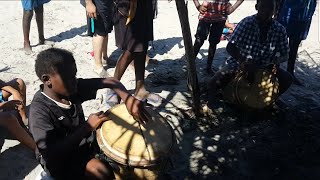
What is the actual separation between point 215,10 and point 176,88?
125 cm

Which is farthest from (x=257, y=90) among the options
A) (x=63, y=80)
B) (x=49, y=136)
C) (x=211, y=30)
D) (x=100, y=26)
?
(x=49, y=136)

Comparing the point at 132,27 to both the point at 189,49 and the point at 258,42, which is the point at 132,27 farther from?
the point at 258,42

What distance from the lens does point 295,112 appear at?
15.9ft

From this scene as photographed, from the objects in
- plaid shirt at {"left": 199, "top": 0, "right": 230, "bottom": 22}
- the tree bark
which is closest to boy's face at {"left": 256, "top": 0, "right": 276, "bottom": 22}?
plaid shirt at {"left": 199, "top": 0, "right": 230, "bottom": 22}

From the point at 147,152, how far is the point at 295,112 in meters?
2.61

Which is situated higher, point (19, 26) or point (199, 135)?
point (19, 26)

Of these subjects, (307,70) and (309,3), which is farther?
(307,70)

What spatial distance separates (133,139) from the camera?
9.92ft

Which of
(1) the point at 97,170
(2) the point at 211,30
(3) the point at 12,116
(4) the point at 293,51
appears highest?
(2) the point at 211,30

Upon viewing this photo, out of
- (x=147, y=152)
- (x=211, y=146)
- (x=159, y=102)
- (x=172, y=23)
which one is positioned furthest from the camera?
(x=172, y=23)

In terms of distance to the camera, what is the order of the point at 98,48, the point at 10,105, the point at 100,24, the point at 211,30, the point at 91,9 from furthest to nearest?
the point at 211,30, the point at 98,48, the point at 100,24, the point at 91,9, the point at 10,105

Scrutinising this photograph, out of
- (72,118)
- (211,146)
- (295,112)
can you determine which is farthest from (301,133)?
(72,118)

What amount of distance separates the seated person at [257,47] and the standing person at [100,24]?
1.65m

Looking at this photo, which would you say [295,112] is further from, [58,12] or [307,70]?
[58,12]
